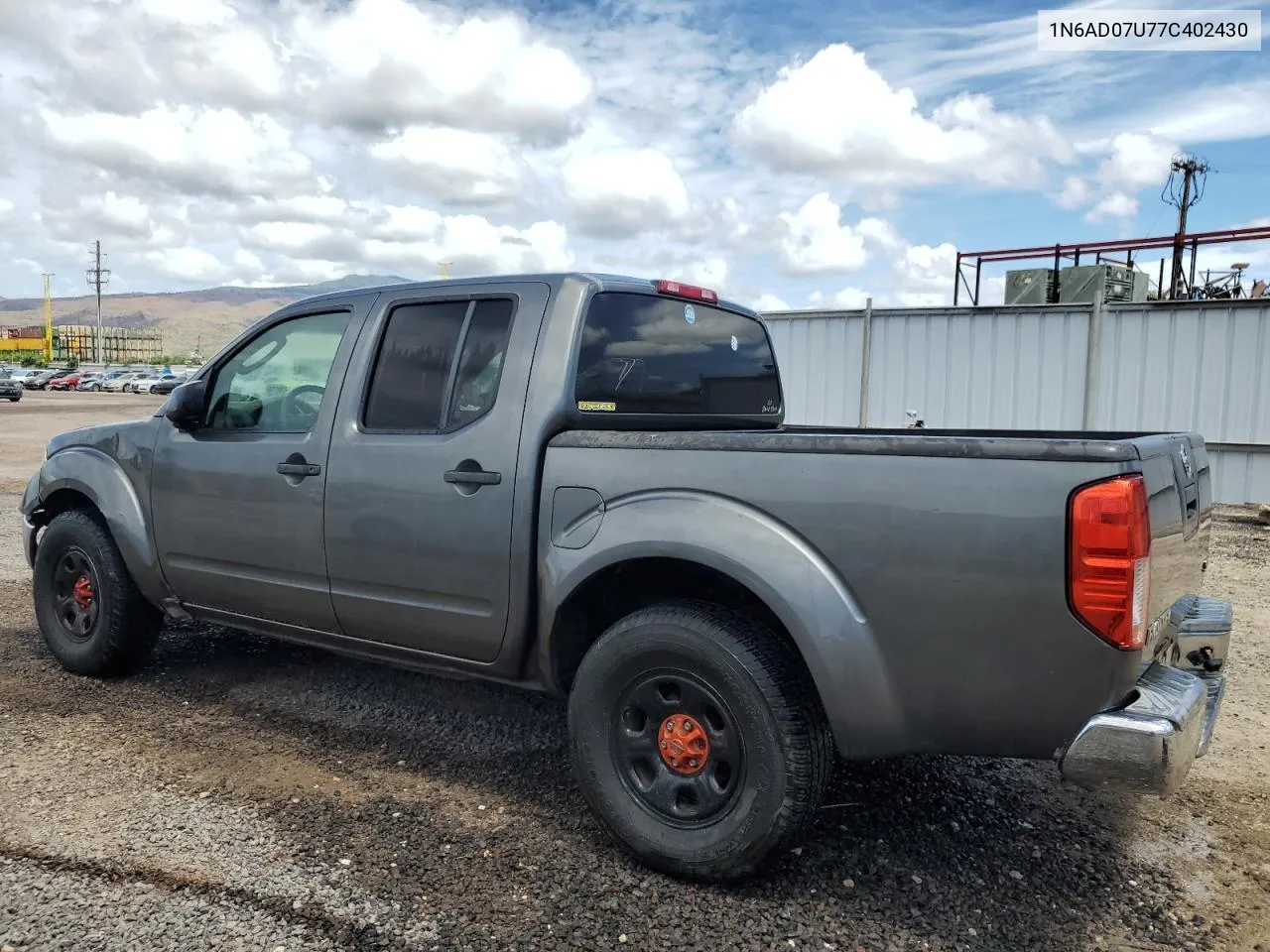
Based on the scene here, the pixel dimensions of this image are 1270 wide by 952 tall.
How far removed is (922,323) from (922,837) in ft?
39.1

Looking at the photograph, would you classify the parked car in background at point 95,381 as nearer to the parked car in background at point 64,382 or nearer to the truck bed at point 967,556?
the parked car in background at point 64,382

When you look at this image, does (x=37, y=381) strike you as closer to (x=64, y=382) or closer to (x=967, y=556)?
(x=64, y=382)

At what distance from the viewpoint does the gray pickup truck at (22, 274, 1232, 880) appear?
2438 mm

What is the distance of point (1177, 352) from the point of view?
1270 cm

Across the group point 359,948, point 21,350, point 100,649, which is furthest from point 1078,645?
point 21,350

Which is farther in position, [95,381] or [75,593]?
[95,381]

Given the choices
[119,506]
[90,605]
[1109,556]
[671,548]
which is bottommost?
[90,605]

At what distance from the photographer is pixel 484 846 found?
124 inches

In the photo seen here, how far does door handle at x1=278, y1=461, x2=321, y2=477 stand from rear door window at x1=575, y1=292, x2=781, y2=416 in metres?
1.16

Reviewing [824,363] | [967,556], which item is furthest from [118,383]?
[967,556]

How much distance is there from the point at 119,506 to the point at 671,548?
2.99 metres

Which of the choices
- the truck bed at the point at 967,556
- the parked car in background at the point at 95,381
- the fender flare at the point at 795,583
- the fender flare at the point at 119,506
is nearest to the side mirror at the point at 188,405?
the fender flare at the point at 119,506

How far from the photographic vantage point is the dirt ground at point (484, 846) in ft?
8.86

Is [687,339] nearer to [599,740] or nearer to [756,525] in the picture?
[756,525]
